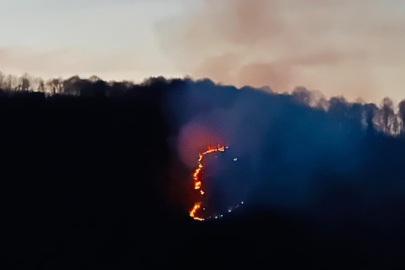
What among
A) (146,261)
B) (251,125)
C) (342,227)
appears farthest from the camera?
(251,125)

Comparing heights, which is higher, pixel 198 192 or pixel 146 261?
pixel 198 192

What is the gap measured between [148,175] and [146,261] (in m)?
8.73

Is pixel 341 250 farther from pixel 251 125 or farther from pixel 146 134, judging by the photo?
pixel 146 134

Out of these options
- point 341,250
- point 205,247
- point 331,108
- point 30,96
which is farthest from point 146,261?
point 331,108

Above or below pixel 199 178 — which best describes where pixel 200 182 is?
below

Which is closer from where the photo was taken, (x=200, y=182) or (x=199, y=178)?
(x=200, y=182)

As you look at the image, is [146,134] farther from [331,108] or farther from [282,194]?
[331,108]

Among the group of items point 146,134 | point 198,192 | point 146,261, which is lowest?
point 146,261

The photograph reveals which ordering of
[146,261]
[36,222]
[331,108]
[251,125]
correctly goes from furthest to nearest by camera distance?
[331,108]
[251,125]
[36,222]
[146,261]

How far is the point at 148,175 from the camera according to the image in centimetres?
4734

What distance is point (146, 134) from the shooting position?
174 feet

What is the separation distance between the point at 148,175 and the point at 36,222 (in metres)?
Result: 7.36

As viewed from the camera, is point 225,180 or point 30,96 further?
point 30,96

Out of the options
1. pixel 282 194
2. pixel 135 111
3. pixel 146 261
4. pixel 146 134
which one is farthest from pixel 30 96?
pixel 146 261
